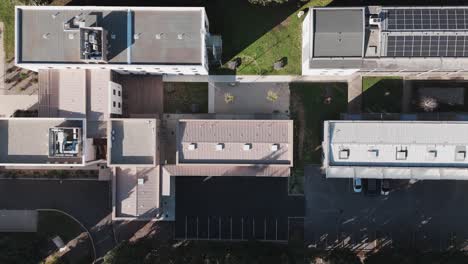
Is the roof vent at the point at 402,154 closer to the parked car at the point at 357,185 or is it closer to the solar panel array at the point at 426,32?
the parked car at the point at 357,185

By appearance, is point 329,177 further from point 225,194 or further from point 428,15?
point 428,15

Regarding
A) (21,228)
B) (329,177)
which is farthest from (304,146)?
(21,228)

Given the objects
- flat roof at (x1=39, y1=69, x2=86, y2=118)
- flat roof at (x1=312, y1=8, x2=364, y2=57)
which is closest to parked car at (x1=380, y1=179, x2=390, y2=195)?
flat roof at (x1=312, y1=8, x2=364, y2=57)

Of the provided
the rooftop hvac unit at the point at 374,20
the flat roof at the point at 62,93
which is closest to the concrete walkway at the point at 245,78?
the rooftop hvac unit at the point at 374,20

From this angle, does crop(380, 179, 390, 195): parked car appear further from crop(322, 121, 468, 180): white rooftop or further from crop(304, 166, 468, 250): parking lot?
crop(322, 121, 468, 180): white rooftop

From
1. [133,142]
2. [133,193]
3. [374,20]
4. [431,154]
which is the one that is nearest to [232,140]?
[133,142]

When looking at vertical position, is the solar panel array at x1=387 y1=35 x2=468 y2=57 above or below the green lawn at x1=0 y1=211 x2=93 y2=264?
above

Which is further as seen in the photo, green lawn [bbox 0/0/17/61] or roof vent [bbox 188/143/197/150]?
green lawn [bbox 0/0/17/61]
